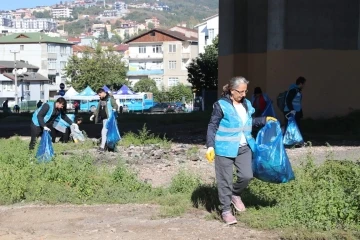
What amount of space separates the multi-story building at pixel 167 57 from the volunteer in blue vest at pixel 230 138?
331 feet

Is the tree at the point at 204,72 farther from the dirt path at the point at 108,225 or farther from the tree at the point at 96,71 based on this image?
the dirt path at the point at 108,225

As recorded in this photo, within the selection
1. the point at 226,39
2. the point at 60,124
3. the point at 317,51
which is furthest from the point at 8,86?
the point at 60,124

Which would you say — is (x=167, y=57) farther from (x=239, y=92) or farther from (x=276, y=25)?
(x=239, y=92)

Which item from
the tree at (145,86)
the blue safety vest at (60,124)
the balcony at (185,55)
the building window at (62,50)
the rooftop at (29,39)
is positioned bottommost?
the tree at (145,86)

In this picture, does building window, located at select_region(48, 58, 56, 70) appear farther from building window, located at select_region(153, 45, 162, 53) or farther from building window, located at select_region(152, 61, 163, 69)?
building window, located at select_region(153, 45, 162, 53)

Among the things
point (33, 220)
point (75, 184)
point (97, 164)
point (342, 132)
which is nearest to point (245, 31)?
point (342, 132)

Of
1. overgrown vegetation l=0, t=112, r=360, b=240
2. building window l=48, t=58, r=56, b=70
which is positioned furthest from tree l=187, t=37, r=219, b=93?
building window l=48, t=58, r=56, b=70

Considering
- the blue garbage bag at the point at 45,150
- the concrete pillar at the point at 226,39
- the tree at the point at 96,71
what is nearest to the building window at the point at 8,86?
the tree at the point at 96,71

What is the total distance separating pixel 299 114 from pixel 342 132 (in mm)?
5102

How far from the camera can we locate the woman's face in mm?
7656

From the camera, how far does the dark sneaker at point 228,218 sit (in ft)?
25.0

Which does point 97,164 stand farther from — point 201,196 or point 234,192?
point 234,192

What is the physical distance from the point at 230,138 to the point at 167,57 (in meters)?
106

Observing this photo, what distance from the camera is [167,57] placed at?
11306 cm
